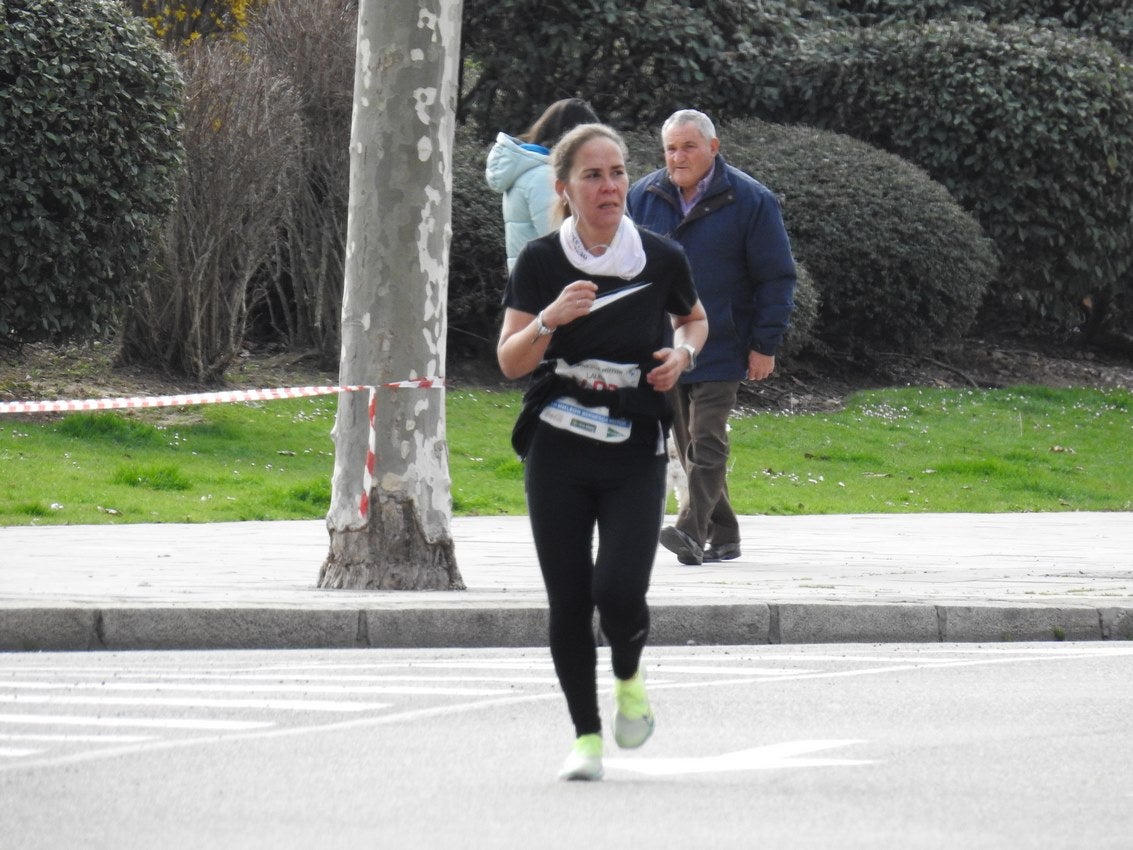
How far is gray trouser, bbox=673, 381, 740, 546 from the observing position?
1073 centimetres

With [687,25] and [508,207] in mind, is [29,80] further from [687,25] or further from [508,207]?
[687,25]

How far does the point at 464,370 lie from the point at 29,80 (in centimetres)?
655

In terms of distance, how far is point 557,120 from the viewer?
1009 centimetres

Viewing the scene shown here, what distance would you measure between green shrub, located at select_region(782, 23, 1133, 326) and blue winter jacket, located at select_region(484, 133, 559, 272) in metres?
13.8

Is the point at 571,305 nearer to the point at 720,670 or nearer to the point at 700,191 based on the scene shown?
the point at 720,670

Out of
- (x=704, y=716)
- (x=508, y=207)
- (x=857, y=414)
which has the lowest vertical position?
(x=857, y=414)

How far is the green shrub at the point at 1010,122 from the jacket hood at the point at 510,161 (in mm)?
13778

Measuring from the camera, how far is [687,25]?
2383 cm

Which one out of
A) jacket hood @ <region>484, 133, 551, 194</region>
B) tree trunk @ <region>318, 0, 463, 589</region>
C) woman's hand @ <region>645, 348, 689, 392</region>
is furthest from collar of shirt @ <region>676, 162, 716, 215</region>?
woman's hand @ <region>645, 348, 689, 392</region>

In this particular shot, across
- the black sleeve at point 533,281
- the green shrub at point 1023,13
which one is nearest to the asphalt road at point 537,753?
the black sleeve at point 533,281

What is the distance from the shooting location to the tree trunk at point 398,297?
31.0 feet

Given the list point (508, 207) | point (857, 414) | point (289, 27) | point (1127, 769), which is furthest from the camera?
point (857, 414)

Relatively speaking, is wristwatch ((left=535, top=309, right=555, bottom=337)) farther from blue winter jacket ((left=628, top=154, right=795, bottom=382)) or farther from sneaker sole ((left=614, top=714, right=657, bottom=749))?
blue winter jacket ((left=628, top=154, right=795, bottom=382))

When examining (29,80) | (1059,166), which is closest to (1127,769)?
(29,80)
